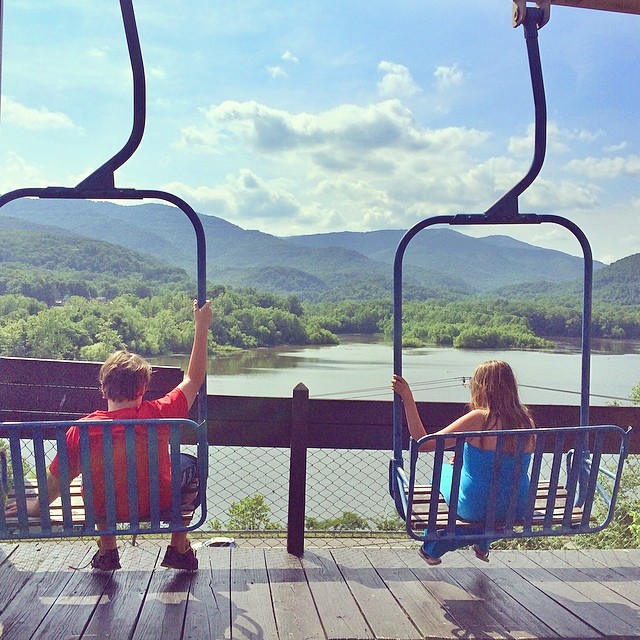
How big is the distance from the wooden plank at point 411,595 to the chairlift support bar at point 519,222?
A: 39 cm

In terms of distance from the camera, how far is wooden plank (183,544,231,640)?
7.72 feet

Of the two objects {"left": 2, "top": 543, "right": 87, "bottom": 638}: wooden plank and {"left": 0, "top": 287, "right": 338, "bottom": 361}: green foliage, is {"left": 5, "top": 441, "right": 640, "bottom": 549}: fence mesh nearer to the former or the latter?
{"left": 2, "top": 543, "right": 87, "bottom": 638}: wooden plank

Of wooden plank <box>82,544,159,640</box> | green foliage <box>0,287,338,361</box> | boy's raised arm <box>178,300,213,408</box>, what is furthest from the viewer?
green foliage <box>0,287,338,361</box>

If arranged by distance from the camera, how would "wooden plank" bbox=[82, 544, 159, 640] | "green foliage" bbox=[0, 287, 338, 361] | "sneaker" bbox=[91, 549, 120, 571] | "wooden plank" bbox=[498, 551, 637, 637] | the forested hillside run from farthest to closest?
"green foliage" bbox=[0, 287, 338, 361], the forested hillside, "sneaker" bbox=[91, 549, 120, 571], "wooden plank" bbox=[498, 551, 637, 637], "wooden plank" bbox=[82, 544, 159, 640]

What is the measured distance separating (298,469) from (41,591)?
1068 mm

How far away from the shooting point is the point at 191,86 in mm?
26125

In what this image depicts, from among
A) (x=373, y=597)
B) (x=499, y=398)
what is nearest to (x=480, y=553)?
(x=373, y=597)

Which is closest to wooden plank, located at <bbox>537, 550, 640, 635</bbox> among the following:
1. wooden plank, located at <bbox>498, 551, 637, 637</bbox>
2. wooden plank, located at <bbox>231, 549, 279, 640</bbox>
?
wooden plank, located at <bbox>498, 551, 637, 637</bbox>

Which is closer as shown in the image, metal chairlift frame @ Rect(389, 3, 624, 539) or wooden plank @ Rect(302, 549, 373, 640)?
wooden plank @ Rect(302, 549, 373, 640)

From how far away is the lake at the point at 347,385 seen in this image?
4230mm

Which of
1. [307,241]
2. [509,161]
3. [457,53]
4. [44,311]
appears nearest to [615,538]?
[44,311]

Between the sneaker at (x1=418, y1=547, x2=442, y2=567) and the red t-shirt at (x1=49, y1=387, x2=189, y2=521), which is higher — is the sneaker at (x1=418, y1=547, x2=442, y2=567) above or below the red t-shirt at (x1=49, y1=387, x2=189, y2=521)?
below

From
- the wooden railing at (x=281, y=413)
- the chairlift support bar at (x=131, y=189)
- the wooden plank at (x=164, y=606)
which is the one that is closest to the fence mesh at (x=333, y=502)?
the wooden railing at (x=281, y=413)

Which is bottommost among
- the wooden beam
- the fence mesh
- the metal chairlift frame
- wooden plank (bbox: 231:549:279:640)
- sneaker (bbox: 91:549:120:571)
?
the fence mesh
